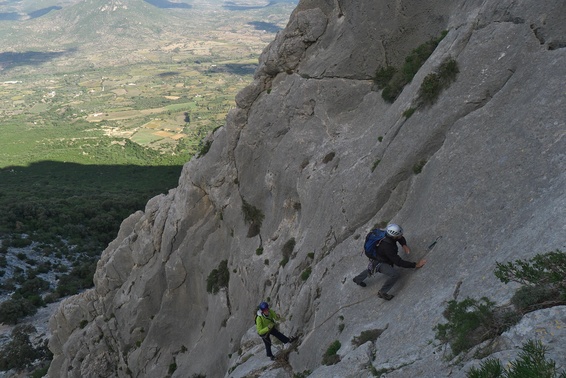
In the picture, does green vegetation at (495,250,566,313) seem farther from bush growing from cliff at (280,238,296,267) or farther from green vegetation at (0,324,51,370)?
green vegetation at (0,324,51,370)

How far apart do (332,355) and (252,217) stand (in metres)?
16.9

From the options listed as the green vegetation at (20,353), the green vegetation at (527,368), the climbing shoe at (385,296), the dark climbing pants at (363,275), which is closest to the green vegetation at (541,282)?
the green vegetation at (527,368)

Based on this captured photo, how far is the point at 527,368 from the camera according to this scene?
7434 mm

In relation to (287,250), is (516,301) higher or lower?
higher

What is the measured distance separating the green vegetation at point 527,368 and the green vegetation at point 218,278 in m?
25.6

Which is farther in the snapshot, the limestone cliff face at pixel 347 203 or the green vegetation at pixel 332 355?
the green vegetation at pixel 332 355

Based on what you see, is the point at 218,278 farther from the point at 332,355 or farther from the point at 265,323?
the point at 332,355

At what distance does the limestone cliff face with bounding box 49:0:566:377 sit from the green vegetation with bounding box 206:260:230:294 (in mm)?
679

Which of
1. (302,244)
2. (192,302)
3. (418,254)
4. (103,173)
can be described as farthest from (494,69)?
(103,173)

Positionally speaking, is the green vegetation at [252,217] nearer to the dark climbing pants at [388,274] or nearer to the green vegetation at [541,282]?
the dark climbing pants at [388,274]

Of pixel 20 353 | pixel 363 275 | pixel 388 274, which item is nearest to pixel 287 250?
pixel 363 275

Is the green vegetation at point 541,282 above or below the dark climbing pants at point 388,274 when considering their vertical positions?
above

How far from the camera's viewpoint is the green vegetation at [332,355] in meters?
15.1

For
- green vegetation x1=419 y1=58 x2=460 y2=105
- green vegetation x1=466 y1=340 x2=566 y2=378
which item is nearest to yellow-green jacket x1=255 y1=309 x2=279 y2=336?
green vegetation x1=466 y1=340 x2=566 y2=378
